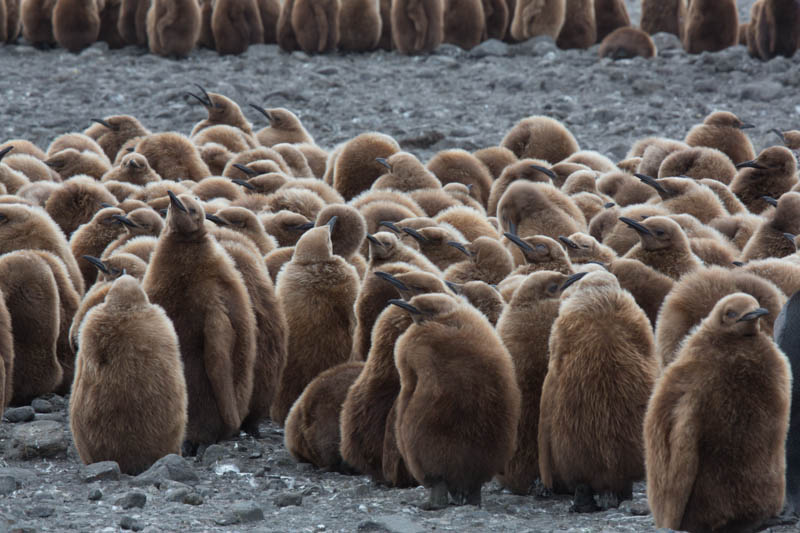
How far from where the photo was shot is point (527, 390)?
4.05 metres

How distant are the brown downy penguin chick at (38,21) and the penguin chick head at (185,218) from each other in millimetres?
10844

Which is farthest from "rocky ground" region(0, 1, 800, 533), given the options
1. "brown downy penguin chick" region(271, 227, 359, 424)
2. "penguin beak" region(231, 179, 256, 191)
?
"penguin beak" region(231, 179, 256, 191)

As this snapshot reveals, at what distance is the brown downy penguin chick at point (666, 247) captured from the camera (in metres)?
4.94

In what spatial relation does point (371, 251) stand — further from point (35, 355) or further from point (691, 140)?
point (691, 140)

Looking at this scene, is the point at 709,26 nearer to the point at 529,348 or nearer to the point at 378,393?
the point at 529,348

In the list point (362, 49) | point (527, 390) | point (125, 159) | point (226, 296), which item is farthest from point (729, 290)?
point (362, 49)

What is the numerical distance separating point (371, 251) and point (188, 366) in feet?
3.03

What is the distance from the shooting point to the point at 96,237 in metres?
5.97

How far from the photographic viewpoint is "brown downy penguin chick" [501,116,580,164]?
9.20 m

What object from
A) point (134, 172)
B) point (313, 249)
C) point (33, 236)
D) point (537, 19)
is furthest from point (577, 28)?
point (313, 249)

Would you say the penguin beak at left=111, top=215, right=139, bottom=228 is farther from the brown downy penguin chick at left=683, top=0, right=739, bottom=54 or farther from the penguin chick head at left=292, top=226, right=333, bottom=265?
the brown downy penguin chick at left=683, top=0, right=739, bottom=54

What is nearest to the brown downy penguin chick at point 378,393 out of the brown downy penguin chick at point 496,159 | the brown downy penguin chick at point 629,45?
the brown downy penguin chick at point 496,159

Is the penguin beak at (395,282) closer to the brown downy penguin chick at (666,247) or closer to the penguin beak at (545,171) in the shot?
the brown downy penguin chick at (666,247)

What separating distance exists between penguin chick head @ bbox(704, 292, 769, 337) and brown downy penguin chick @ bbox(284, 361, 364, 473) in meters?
1.51
